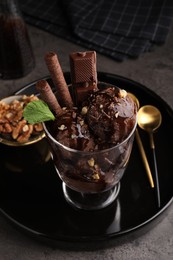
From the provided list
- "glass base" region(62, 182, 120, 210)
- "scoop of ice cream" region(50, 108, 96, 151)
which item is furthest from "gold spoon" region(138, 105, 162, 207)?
"scoop of ice cream" region(50, 108, 96, 151)

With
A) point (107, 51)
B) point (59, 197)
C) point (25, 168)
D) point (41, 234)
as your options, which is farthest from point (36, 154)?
point (107, 51)

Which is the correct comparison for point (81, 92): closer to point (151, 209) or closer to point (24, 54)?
point (151, 209)

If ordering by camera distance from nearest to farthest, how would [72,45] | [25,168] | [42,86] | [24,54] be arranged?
1. [42,86]
2. [25,168]
3. [24,54]
4. [72,45]

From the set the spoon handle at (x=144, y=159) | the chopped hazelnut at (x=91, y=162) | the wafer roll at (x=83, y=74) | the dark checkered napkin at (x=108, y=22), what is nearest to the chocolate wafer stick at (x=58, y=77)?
the wafer roll at (x=83, y=74)

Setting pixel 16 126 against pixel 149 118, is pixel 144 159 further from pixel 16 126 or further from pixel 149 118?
pixel 16 126

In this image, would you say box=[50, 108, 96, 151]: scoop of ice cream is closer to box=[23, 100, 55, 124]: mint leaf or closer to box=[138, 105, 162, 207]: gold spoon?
box=[23, 100, 55, 124]: mint leaf

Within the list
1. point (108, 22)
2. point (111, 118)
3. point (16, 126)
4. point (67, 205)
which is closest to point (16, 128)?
point (16, 126)

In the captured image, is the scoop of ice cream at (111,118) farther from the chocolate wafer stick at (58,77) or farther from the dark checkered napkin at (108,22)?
the dark checkered napkin at (108,22)
